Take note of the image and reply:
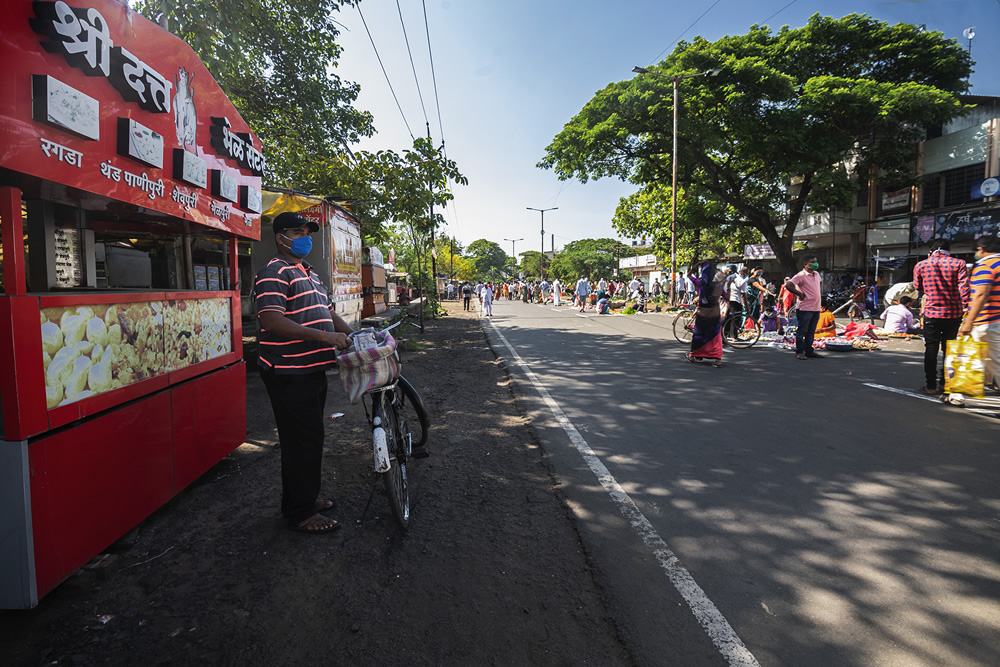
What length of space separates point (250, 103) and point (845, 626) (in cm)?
1437

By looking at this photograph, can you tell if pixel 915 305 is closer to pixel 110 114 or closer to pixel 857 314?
pixel 857 314

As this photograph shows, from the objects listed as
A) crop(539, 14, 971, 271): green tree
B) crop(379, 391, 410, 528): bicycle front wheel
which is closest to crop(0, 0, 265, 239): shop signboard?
crop(379, 391, 410, 528): bicycle front wheel

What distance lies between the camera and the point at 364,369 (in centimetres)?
299

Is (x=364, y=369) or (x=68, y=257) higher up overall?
(x=68, y=257)

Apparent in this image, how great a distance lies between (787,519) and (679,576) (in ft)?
3.40

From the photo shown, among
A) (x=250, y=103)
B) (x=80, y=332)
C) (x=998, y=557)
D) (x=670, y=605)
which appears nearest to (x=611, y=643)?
(x=670, y=605)

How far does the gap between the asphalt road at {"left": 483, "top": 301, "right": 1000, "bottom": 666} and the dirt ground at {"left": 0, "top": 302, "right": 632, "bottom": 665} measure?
324mm

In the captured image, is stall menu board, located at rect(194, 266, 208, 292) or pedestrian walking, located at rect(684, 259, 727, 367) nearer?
stall menu board, located at rect(194, 266, 208, 292)

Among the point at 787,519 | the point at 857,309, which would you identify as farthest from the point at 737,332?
the point at 787,519

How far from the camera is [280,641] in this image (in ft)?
7.11

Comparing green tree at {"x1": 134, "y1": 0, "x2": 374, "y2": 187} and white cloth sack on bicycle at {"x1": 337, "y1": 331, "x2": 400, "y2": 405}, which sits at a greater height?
green tree at {"x1": 134, "y1": 0, "x2": 374, "y2": 187}

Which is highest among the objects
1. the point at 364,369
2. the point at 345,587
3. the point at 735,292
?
the point at 735,292

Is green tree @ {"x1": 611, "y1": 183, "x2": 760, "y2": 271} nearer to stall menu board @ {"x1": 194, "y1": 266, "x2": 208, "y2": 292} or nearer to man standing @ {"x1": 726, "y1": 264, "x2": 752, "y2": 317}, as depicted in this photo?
man standing @ {"x1": 726, "y1": 264, "x2": 752, "y2": 317}

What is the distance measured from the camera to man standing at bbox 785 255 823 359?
901cm
